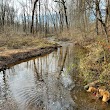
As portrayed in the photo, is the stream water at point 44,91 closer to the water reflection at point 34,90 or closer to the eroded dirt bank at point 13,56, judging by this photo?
the water reflection at point 34,90

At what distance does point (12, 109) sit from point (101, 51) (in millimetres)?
6371

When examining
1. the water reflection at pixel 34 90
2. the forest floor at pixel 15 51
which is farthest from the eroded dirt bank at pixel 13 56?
the water reflection at pixel 34 90

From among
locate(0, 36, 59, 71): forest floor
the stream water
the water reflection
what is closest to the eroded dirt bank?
locate(0, 36, 59, 71): forest floor

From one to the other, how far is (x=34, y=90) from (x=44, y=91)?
1.76 ft

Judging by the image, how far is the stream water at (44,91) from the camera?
29.8 feet

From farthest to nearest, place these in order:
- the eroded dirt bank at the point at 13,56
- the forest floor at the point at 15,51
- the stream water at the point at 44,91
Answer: the forest floor at the point at 15,51
the eroded dirt bank at the point at 13,56
the stream water at the point at 44,91

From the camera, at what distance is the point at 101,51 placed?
1266 centimetres

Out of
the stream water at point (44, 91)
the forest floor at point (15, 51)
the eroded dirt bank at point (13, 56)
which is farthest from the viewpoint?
the forest floor at point (15, 51)

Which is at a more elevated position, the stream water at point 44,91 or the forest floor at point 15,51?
the forest floor at point 15,51

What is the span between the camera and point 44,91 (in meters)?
10.9

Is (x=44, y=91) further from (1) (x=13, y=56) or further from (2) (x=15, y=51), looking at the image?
(2) (x=15, y=51)

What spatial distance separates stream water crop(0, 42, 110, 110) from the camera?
908 centimetres

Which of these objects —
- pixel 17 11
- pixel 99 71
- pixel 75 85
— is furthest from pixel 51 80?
pixel 17 11

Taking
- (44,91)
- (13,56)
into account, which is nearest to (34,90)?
(44,91)
